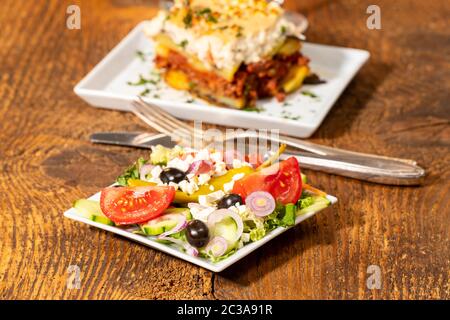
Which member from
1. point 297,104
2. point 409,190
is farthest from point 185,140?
point 409,190

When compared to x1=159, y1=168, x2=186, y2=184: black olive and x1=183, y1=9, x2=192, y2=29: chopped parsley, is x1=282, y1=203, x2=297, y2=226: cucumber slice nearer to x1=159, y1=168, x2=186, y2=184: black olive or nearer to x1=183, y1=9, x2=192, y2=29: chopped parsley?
x1=159, y1=168, x2=186, y2=184: black olive

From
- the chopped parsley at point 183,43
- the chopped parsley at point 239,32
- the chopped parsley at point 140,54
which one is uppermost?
the chopped parsley at point 239,32

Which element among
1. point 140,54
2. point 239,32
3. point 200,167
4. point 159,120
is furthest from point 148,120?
point 140,54

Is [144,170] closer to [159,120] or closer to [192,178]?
[192,178]

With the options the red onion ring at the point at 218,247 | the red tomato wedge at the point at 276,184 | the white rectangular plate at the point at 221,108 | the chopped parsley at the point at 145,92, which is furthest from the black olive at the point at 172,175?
the chopped parsley at the point at 145,92

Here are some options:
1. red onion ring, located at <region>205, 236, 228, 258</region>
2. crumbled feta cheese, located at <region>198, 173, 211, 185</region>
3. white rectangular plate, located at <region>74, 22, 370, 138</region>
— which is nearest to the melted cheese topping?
white rectangular plate, located at <region>74, 22, 370, 138</region>

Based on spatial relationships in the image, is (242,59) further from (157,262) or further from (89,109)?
(157,262)

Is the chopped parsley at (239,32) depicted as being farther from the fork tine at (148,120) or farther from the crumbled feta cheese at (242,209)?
the crumbled feta cheese at (242,209)
